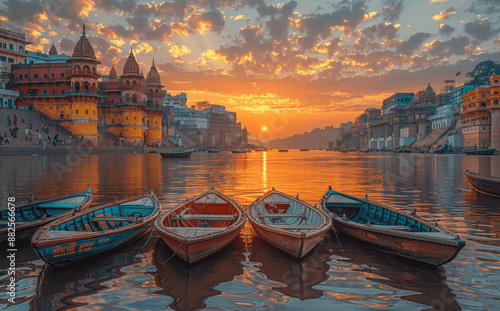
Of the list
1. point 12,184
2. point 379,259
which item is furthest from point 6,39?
point 379,259

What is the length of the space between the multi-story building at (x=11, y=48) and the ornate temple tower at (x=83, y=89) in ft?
56.0

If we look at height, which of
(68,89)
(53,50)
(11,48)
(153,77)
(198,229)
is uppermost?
(53,50)

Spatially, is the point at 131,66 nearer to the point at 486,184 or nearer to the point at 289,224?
the point at 486,184

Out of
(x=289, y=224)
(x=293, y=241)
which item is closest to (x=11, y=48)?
(x=289, y=224)

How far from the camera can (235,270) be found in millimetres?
7789

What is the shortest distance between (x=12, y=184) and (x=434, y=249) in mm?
24277

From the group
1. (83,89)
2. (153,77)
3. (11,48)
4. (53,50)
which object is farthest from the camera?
(53,50)

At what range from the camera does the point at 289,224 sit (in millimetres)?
9391

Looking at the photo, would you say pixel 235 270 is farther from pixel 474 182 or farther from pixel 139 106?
pixel 139 106

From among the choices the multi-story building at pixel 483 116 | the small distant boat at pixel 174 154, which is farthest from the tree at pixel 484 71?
the small distant boat at pixel 174 154

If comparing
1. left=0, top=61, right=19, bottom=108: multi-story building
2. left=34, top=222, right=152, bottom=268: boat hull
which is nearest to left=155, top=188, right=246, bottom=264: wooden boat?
left=34, top=222, right=152, bottom=268: boat hull

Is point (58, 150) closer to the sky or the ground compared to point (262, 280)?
closer to the sky

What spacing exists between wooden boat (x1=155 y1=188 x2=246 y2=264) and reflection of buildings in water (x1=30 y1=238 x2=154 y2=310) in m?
1.31

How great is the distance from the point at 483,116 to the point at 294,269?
10137 cm
